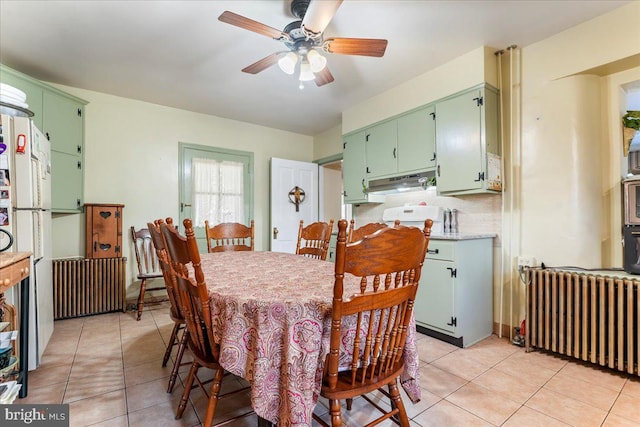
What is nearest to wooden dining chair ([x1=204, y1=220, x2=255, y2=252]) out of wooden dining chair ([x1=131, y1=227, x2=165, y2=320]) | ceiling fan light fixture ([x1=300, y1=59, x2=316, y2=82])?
wooden dining chair ([x1=131, y1=227, x2=165, y2=320])

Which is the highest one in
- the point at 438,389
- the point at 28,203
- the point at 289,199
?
the point at 289,199

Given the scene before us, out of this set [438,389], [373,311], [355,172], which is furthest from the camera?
[355,172]

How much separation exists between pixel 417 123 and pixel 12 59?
3.91 meters

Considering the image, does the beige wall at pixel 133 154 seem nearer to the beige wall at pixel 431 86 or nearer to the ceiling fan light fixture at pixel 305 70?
the beige wall at pixel 431 86

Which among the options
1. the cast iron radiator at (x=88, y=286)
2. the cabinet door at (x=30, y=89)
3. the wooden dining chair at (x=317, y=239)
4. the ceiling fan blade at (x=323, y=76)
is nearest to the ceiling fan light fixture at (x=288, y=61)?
the ceiling fan blade at (x=323, y=76)

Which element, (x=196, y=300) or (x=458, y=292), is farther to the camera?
(x=458, y=292)

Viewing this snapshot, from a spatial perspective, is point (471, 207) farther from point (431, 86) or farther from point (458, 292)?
point (431, 86)

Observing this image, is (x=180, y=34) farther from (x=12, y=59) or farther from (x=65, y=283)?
(x=65, y=283)

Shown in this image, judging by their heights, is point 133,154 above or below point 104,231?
above

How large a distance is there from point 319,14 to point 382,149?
6.58 ft

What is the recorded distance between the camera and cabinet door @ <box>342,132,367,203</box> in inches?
151

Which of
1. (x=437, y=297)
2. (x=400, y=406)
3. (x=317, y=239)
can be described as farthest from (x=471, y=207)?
(x=400, y=406)

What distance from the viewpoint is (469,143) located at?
2.70 meters

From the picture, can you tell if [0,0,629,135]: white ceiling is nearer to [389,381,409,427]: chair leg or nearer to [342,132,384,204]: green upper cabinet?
[342,132,384,204]: green upper cabinet
